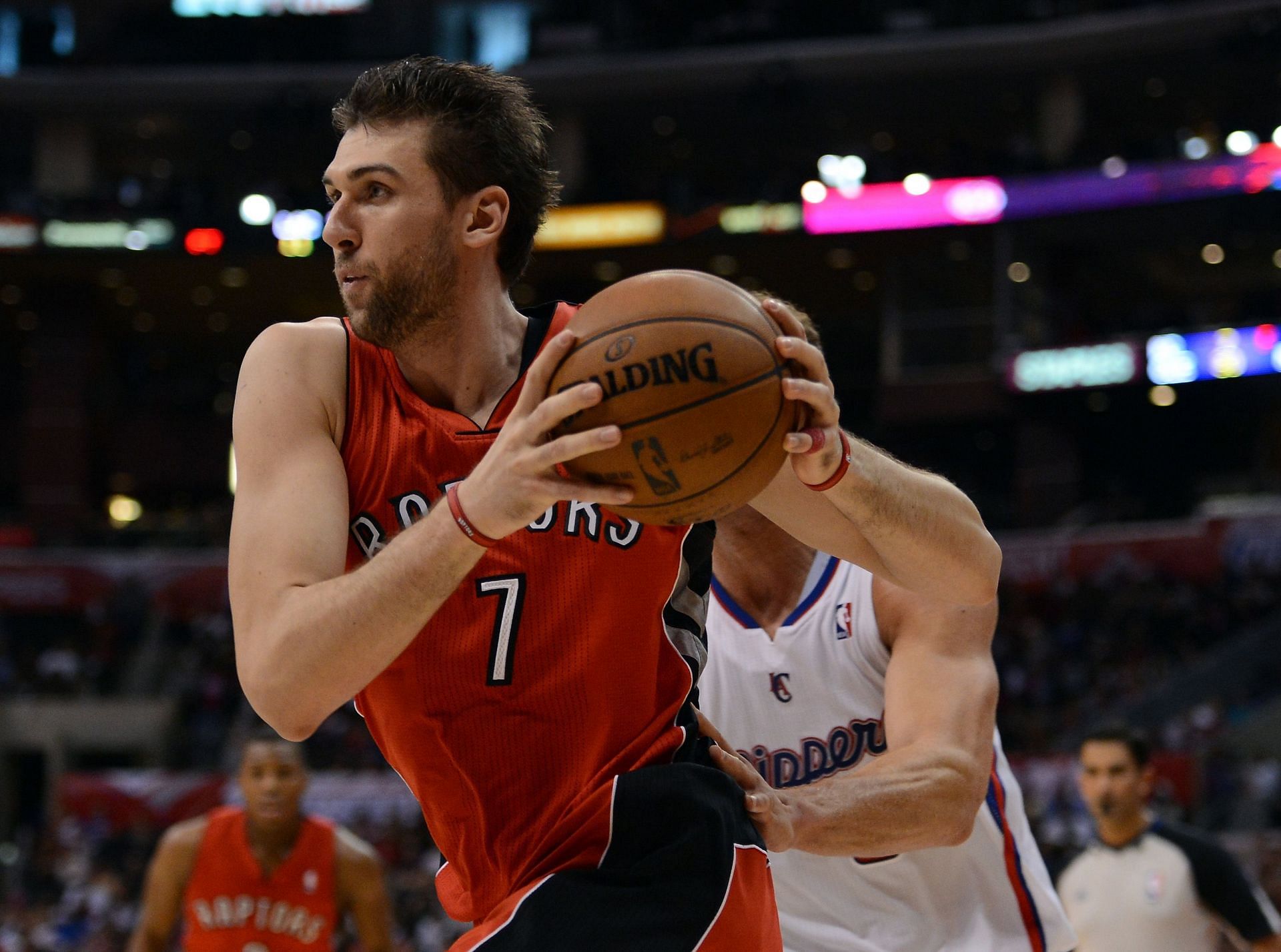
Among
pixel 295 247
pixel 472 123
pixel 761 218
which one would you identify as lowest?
pixel 295 247

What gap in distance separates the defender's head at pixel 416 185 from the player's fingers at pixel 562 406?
635mm

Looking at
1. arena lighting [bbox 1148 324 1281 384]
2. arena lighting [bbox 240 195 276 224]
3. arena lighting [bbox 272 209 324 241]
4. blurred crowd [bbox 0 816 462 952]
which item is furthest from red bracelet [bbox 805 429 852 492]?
arena lighting [bbox 240 195 276 224]

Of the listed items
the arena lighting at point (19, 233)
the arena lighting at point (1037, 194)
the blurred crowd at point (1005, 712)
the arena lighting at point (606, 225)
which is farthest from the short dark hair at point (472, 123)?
the arena lighting at point (19, 233)

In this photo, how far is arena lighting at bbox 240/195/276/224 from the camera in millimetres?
27906

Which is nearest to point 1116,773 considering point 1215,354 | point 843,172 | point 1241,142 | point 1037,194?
point 1215,354

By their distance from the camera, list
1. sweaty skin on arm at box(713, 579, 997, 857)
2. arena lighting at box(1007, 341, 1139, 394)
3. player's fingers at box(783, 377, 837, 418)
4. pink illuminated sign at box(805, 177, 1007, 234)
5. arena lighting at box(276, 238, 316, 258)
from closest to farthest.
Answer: player's fingers at box(783, 377, 837, 418) → sweaty skin on arm at box(713, 579, 997, 857) → arena lighting at box(1007, 341, 1139, 394) → pink illuminated sign at box(805, 177, 1007, 234) → arena lighting at box(276, 238, 316, 258)

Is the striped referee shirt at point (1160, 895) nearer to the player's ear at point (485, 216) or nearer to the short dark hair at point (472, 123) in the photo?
the short dark hair at point (472, 123)

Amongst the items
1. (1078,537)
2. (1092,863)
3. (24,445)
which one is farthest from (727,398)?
(24,445)

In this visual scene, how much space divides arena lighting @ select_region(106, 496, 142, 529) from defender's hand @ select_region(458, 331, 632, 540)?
3142cm

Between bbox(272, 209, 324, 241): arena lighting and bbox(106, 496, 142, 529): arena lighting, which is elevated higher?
bbox(272, 209, 324, 241): arena lighting

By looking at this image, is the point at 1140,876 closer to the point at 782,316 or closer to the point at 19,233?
the point at 782,316

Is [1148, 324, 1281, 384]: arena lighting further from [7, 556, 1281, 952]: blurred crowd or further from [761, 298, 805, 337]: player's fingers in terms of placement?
[761, 298, 805, 337]: player's fingers

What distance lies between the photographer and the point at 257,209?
28172 millimetres

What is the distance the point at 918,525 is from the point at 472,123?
3.57 ft
